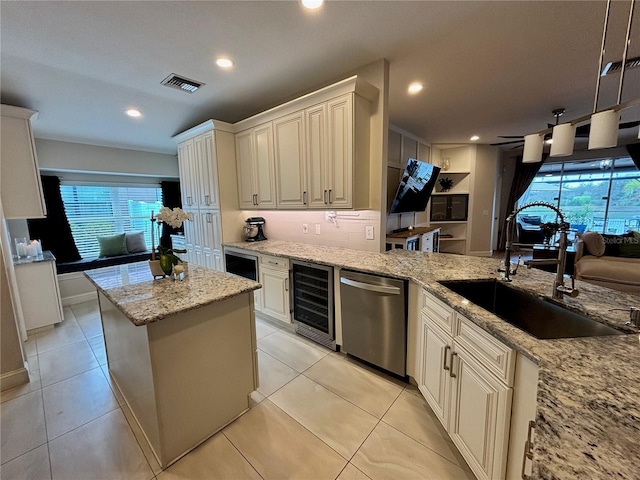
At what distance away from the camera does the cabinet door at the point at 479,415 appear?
1.11 meters

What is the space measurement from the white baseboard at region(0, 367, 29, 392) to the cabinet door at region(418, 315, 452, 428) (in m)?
3.25

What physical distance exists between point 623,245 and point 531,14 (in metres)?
4.61

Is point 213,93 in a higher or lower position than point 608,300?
higher

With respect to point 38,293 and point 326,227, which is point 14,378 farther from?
point 326,227

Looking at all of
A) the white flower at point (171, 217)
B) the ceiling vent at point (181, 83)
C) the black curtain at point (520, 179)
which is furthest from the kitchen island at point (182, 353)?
the black curtain at point (520, 179)

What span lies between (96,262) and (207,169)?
2.77m

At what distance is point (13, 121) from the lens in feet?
8.41

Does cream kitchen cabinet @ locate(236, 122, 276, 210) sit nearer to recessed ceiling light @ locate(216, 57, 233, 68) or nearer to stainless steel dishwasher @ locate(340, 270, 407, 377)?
recessed ceiling light @ locate(216, 57, 233, 68)

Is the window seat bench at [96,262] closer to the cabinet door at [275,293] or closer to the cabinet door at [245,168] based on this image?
the cabinet door at [245,168]

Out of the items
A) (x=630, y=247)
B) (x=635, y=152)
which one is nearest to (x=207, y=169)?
(x=630, y=247)

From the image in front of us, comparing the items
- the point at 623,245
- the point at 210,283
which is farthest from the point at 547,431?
the point at 623,245

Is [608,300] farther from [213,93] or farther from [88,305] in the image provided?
[88,305]

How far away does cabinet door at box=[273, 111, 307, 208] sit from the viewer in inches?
108

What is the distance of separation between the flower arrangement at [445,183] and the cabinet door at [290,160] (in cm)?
429
